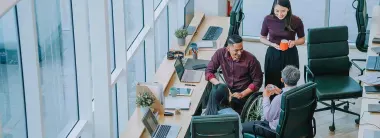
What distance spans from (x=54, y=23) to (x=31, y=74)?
42.0 inches

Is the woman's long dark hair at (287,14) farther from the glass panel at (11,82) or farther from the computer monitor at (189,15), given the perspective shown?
the glass panel at (11,82)

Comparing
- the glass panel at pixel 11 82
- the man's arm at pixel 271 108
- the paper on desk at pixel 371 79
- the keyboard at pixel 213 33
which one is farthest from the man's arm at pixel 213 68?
the glass panel at pixel 11 82

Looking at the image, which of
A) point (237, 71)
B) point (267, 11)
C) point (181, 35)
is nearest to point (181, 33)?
point (181, 35)

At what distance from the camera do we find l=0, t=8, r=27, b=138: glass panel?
4961 mm

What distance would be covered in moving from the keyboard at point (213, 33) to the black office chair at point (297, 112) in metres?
2.98

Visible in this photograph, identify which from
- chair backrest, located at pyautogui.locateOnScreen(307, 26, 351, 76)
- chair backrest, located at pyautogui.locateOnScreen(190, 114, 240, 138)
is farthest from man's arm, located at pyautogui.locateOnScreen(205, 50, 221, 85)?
chair backrest, located at pyautogui.locateOnScreen(190, 114, 240, 138)

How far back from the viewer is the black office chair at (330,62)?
8055 mm

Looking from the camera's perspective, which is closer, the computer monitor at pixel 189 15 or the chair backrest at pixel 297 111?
the chair backrest at pixel 297 111

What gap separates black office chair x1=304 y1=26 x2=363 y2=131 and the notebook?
164 centimetres

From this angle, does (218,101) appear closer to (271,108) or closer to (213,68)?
(271,108)

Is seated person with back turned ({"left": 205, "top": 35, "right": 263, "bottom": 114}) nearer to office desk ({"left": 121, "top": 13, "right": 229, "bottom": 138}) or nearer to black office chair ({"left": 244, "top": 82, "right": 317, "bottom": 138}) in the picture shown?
office desk ({"left": 121, "top": 13, "right": 229, "bottom": 138})

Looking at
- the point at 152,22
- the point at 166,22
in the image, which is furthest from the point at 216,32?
the point at 152,22

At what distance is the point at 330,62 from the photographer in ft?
27.0

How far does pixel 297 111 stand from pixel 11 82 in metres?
2.73
